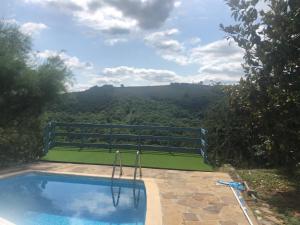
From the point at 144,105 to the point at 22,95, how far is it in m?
16.4

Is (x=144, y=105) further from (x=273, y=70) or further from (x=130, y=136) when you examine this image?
(x=273, y=70)

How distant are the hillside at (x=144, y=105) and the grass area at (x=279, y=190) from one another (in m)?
12.8

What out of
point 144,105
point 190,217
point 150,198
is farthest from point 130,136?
point 144,105

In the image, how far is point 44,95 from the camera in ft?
35.1

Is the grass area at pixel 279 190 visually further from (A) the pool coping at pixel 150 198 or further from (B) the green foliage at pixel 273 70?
(A) the pool coping at pixel 150 198

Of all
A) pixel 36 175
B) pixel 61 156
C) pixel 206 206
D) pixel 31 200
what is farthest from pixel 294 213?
pixel 61 156

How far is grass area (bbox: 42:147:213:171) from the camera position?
9.52 metres

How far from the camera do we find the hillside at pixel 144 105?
71.0 ft

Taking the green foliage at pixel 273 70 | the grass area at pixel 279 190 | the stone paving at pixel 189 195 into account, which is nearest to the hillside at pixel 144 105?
the stone paving at pixel 189 195

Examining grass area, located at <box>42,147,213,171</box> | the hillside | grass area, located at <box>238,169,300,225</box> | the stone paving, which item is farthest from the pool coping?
the hillside

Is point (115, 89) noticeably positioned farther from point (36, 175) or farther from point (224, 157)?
point (36, 175)

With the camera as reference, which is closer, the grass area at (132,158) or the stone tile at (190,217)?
the stone tile at (190,217)

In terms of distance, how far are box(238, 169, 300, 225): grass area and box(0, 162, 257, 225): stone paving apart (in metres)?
0.55

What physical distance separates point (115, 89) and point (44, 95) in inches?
712
